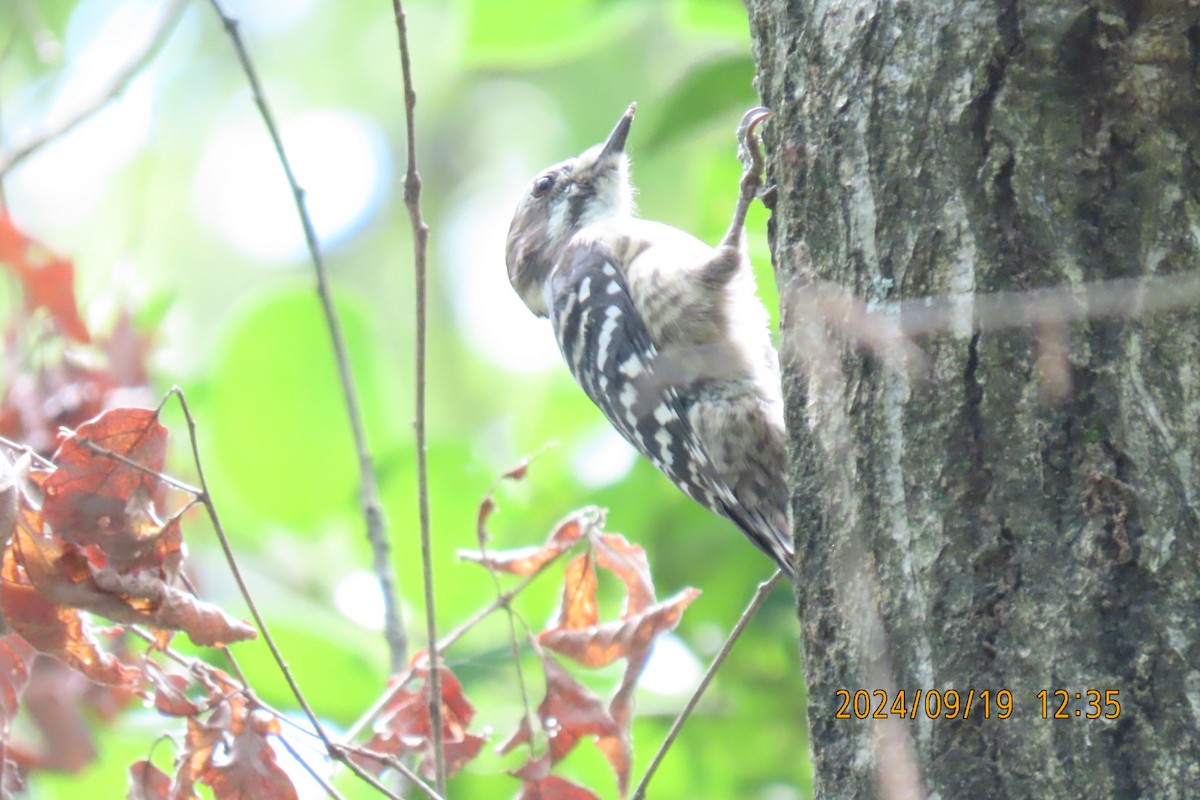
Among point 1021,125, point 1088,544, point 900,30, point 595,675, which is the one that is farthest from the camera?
point 595,675

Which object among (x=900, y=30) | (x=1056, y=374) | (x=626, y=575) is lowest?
(x=626, y=575)

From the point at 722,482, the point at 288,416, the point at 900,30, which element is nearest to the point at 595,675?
the point at 722,482

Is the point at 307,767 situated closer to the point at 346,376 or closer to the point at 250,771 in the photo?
the point at 250,771

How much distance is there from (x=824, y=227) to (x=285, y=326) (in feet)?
8.79

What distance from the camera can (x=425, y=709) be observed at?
8.51 feet

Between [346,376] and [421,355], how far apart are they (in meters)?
0.98

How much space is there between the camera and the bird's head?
4.80 m

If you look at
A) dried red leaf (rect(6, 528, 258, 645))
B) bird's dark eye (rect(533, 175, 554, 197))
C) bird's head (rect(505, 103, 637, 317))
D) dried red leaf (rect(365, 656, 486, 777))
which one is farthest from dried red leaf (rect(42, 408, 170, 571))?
bird's dark eye (rect(533, 175, 554, 197))

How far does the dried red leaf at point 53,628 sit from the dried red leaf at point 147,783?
160 mm

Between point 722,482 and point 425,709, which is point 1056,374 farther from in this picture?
point 722,482

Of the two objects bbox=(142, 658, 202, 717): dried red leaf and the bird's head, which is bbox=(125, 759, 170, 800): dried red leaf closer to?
bbox=(142, 658, 202, 717): dried red leaf

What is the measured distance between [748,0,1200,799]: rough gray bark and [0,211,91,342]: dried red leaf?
251cm

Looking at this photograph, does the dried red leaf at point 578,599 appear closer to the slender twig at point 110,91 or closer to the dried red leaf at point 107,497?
the dried red leaf at point 107,497

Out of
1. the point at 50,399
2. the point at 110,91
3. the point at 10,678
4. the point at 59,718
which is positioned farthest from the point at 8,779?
the point at 110,91
